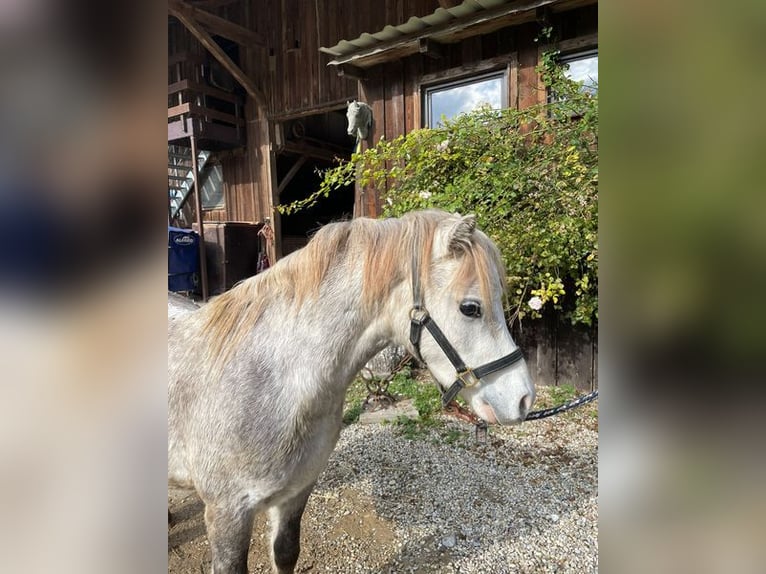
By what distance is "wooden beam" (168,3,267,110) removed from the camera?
20.7 feet

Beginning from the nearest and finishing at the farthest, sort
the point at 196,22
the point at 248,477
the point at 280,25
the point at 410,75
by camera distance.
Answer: the point at 248,477 < the point at 410,75 < the point at 196,22 < the point at 280,25

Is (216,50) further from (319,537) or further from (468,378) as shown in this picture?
(468,378)

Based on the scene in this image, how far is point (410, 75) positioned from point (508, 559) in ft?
15.8

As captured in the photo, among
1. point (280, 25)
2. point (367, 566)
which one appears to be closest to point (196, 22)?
point (280, 25)

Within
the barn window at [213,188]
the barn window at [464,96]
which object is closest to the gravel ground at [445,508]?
the barn window at [464,96]

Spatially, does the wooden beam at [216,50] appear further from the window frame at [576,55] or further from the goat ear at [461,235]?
the goat ear at [461,235]

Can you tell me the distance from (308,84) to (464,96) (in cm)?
407

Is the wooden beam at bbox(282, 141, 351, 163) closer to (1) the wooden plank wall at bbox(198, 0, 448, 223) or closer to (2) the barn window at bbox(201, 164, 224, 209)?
(1) the wooden plank wall at bbox(198, 0, 448, 223)

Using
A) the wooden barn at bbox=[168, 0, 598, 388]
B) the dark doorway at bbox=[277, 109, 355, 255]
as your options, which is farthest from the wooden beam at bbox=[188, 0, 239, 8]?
the dark doorway at bbox=[277, 109, 355, 255]

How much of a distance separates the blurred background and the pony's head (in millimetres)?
936
